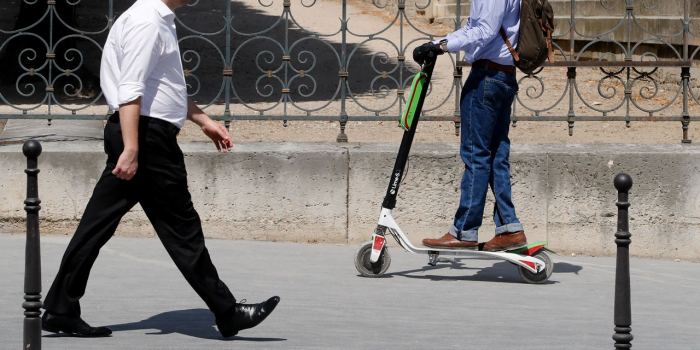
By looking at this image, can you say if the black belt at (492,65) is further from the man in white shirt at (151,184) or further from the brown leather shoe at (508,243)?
the man in white shirt at (151,184)

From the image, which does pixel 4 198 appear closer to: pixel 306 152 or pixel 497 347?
pixel 306 152

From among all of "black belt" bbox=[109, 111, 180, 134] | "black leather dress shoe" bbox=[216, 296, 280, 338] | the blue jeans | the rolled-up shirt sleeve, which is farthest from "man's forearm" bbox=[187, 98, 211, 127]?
the blue jeans

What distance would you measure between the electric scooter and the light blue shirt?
0.66ft

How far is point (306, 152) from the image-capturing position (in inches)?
277

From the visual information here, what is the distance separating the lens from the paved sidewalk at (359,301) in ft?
15.4

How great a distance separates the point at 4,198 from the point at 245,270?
1860 mm

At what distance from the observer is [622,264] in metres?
3.78

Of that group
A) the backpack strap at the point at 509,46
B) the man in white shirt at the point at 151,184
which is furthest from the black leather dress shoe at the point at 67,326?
the backpack strap at the point at 509,46

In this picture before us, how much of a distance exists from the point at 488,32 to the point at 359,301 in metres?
1.62

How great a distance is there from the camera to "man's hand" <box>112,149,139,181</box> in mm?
4250

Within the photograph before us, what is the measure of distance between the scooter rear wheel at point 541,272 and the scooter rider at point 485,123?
0.58 ft

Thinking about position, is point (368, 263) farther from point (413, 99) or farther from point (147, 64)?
point (147, 64)

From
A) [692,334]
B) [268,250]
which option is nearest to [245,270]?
[268,250]

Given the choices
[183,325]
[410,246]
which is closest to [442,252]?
[410,246]
